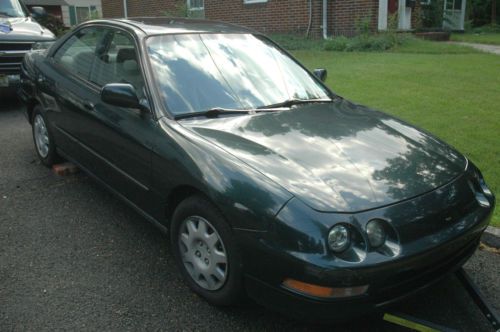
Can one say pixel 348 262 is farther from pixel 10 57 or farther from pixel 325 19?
pixel 325 19

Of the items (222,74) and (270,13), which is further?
(270,13)

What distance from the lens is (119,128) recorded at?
3.53 meters

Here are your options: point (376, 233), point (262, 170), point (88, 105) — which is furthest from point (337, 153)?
point (88, 105)

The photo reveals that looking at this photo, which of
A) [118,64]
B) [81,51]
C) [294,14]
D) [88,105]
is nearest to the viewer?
[118,64]

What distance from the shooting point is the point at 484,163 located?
4766mm

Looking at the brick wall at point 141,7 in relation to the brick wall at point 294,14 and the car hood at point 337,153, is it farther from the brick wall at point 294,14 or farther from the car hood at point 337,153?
the car hood at point 337,153

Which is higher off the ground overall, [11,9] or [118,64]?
[11,9]

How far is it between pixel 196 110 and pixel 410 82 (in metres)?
5.81

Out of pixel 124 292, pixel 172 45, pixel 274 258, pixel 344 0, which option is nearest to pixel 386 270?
pixel 274 258

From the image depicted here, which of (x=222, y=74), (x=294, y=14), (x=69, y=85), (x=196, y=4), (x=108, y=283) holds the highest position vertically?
(x=196, y=4)

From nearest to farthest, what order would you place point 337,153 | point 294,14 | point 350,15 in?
point 337,153 → point 350,15 → point 294,14

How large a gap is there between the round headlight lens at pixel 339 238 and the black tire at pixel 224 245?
0.51m

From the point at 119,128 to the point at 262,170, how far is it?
1.36 meters

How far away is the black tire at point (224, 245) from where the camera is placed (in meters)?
2.61
